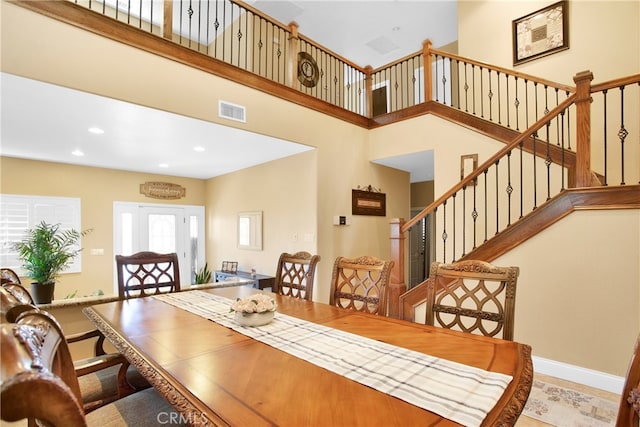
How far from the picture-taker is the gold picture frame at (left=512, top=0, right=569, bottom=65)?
410 centimetres

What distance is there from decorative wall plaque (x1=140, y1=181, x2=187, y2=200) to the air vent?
11.6 feet

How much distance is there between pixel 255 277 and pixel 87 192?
3.30 m

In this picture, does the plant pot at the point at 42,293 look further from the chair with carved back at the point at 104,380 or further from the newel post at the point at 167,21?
the newel post at the point at 167,21

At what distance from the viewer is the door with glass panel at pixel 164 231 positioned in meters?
5.83

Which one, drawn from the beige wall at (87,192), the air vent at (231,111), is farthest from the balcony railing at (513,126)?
the beige wall at (87,192)

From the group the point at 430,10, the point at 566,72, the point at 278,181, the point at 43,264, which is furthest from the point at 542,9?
the point at 43,264

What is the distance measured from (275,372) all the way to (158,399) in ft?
2.19

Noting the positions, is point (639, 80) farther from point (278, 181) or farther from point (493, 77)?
point (278, 181)

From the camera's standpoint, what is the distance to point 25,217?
189 inches

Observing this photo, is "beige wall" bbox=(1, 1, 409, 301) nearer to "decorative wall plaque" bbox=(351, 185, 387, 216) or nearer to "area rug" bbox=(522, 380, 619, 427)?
"decorative wall plaque" bbox=(351, 185, 387, 216)

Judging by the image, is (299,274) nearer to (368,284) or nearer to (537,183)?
(368,284)

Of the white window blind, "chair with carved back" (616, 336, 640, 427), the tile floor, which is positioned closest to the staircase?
the tile floor

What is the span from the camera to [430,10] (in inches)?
211

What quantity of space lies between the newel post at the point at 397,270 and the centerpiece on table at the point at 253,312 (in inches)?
73.4
